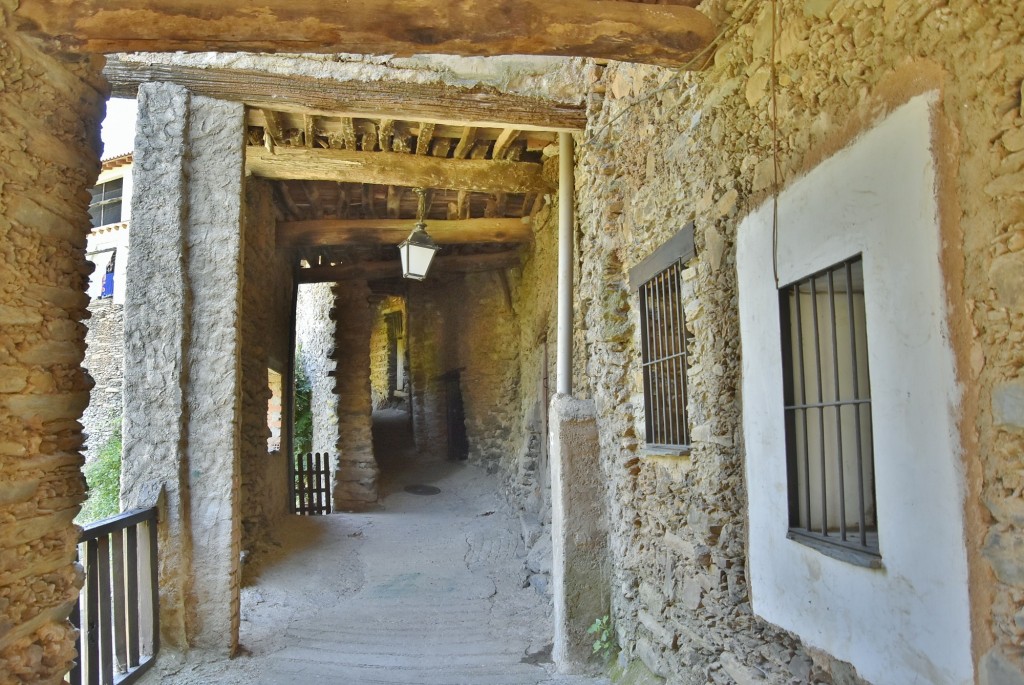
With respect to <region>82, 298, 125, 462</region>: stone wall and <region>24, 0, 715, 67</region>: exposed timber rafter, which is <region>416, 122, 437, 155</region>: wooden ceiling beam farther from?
<region>82, 298, 125, 462</region>: stone wall

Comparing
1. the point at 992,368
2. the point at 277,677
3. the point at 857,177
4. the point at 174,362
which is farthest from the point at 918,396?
the point at 174,362

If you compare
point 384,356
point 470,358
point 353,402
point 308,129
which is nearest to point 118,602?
point 308,129

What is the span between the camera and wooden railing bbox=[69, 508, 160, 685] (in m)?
3.77

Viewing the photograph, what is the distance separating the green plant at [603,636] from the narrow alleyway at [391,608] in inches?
9.4

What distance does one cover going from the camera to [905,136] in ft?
6.04

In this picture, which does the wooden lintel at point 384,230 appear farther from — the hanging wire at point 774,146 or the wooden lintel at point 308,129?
the hanging wire at point 774,146

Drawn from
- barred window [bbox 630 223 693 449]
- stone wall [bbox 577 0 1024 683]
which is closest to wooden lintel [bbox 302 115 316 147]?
stone wall [bbox 577 0 1024 683]

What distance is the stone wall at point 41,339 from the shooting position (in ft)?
7.80

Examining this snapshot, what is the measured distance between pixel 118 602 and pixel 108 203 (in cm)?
1703

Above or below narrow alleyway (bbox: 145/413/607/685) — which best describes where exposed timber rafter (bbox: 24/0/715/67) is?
above

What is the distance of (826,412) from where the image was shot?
2.45 meters

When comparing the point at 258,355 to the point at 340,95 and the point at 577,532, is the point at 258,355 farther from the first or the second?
the point at 577,532

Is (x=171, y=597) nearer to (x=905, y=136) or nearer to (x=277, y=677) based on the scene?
(x=277, y=677)

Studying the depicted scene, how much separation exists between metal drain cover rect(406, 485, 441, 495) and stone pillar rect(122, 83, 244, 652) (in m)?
6.28
